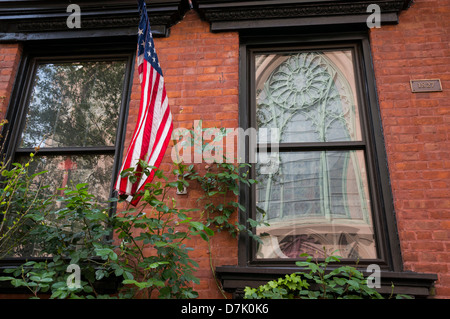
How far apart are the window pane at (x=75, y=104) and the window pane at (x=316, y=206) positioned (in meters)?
1.82

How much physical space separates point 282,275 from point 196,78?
2170 millimetres

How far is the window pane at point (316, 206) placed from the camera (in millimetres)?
3355

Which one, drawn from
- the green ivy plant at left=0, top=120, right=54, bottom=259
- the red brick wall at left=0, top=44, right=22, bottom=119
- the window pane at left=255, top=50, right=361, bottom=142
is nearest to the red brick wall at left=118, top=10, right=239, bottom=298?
the window pane at left=255, top=50, right=361, bottom=142

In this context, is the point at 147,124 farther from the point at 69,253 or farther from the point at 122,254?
the point at 69,253

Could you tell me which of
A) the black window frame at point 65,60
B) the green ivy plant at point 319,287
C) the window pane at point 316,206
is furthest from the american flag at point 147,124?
the green ivy plant at point 319,287

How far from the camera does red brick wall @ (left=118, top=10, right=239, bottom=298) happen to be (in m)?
3.72

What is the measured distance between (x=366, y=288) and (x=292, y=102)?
2.00 metres

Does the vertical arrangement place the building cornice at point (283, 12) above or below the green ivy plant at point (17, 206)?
above

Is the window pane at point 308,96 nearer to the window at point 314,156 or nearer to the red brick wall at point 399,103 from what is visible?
the window at point 314,156

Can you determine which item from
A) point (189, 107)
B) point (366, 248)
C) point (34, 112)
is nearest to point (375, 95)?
point (366, 248)

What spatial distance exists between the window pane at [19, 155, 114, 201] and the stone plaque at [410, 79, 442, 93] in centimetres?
315

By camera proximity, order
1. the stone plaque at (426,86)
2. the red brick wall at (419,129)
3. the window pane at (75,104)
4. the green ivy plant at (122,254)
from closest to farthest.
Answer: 1. the green ivy plant at (122,254)
2. the red brick wall at (419,129)
3. the stone plaque at (426,86)
4. the window pane at (75,104)

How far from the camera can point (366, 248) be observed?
331 cm

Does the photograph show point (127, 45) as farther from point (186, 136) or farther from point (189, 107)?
point (186, 136)
